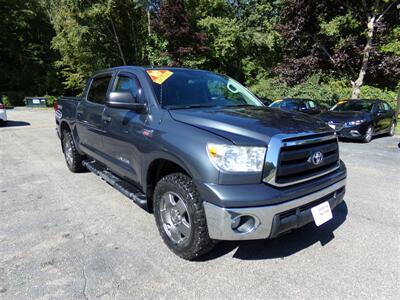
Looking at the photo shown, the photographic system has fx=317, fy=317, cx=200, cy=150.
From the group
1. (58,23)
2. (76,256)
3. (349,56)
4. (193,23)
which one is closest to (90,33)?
(58,23)

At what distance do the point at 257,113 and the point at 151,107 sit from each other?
1.13 meters

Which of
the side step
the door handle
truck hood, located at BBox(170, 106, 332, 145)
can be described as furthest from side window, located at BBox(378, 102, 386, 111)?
the door handle

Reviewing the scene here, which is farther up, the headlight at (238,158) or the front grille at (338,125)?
the headlight at (238,158)

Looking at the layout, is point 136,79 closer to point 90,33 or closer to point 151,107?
point 151,107

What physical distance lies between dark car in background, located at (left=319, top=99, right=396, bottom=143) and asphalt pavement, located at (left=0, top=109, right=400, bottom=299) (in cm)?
543

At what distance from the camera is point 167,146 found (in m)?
2.98

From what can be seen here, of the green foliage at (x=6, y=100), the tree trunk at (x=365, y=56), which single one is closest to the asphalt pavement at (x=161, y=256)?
the tree trunk at (x=365, y=56)

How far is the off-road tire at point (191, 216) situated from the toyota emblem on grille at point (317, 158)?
1.08m

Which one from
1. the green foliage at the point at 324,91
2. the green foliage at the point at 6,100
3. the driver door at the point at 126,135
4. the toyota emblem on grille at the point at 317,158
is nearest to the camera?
the toyota emblem on grille at the point at 317,158

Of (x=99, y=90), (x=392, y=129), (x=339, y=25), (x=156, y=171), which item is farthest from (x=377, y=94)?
(x=156, y=171)

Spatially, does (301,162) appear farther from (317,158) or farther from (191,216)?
(191,216)

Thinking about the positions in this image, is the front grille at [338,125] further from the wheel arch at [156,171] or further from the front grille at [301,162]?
the wheel arch at [156,171]

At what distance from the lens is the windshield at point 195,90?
3.55 metres

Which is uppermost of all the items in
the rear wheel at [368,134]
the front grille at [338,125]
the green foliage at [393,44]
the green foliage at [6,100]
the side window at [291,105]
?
the green foliage at [393,44]
